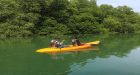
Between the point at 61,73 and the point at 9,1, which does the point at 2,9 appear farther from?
the point at 61,73

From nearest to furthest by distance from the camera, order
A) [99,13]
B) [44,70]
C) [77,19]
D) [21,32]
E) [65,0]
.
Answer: [44,70] < [21,32] < [65,0] < [77,19] < [99,13]

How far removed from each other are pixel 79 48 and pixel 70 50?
0.99m

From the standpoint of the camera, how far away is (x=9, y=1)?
2559cm

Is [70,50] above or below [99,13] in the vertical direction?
below

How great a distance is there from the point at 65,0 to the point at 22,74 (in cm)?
3305

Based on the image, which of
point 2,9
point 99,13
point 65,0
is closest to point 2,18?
point 2,9

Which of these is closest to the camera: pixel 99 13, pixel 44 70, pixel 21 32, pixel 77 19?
pixel 44 70

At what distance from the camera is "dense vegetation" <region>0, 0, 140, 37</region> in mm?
25297

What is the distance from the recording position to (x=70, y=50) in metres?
10.0

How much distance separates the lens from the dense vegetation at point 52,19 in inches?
996

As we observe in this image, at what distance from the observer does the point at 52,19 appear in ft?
107

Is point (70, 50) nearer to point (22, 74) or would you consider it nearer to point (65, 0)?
point (22, 74)

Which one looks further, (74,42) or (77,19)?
(77,19)

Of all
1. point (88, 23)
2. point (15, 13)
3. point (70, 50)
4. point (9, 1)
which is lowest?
point (70, 50)
